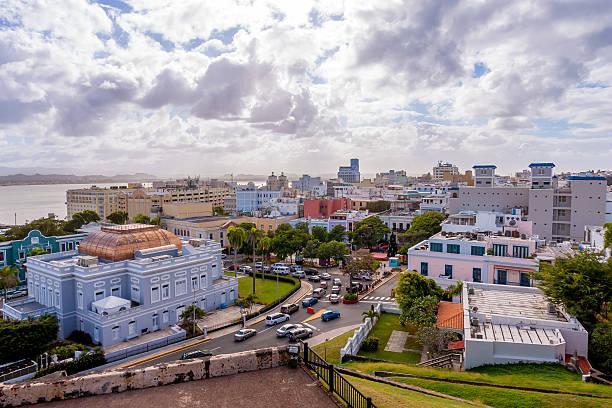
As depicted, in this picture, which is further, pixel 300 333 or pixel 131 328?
pixel 131 328

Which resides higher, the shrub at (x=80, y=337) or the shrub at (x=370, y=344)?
the shrub at (x=370, y=344)

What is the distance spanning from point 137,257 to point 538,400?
33.8m

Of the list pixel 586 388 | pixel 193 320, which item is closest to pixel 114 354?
pixel 193 320

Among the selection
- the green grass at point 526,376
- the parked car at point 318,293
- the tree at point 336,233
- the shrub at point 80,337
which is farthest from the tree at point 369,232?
the green grass at point 526,376

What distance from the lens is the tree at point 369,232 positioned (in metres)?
67.7

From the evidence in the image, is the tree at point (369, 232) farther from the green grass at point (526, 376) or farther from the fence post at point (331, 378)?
the fence post at point (331, 378)

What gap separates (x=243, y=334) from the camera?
33000 millimetres

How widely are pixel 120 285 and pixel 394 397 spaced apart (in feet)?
97.4

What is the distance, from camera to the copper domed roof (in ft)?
122

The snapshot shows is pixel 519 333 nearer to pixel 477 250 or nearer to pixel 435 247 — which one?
pixel 477 250

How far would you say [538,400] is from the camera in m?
15.5

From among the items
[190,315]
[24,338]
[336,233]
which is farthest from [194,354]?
[336,233]

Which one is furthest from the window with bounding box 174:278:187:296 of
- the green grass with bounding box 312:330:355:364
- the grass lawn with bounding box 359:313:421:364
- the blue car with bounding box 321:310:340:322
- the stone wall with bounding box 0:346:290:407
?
the stone wall with bounding box 0:346:290:407

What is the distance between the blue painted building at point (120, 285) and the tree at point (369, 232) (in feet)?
106
